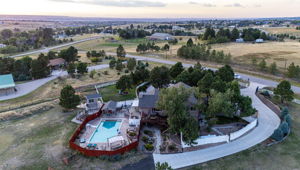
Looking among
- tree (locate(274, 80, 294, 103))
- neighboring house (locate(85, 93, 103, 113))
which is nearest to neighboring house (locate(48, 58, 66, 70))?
neighboring house (locate(85, 93, 103, 113))

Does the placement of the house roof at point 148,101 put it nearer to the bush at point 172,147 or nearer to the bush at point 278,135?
the bush at point 172,147

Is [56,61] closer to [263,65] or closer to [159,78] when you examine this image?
[159,78]

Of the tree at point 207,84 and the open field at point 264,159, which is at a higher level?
the tree at point 207,84

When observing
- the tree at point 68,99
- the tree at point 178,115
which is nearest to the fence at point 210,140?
the tree at point 178,115

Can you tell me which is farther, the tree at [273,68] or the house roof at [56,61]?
the house roof at [56,61]

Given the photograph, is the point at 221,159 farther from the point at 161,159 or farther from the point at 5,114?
the point at 5,114

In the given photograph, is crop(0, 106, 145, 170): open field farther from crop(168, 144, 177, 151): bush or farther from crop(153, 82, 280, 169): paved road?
crop(153, 82, 280, 169): paved road

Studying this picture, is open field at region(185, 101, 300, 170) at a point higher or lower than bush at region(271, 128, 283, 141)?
lower
